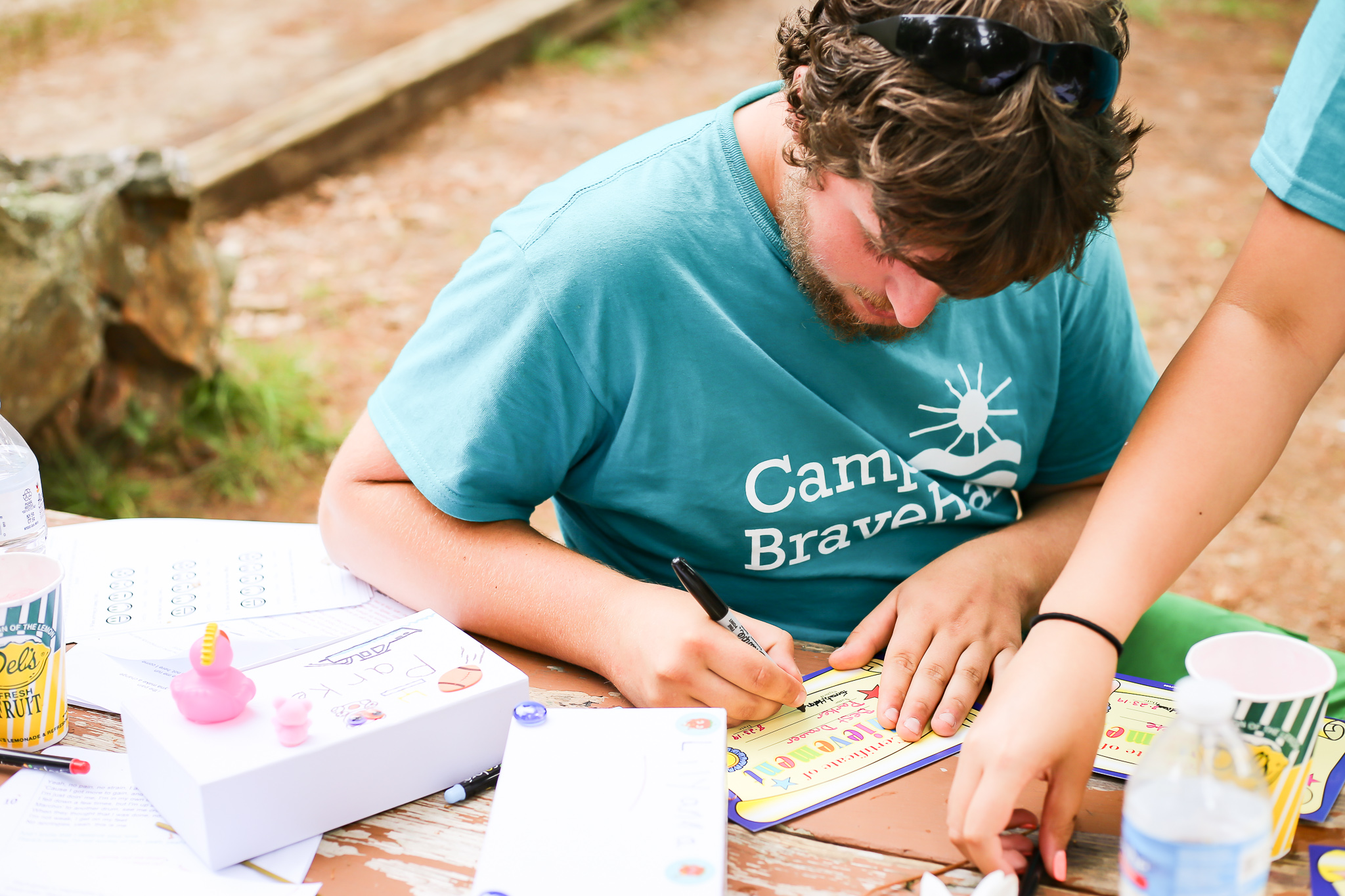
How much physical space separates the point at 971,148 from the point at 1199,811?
57cm

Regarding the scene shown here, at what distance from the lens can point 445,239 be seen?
14.4ft

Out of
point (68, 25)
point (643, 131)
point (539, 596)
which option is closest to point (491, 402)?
point (539, 596)

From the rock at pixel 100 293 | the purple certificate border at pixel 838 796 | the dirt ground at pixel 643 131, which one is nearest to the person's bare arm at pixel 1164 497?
Answer: the purple certificate border at pixel 838 796

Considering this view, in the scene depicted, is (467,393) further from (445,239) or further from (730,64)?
(730,64)

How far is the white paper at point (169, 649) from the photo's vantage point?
45.1 inches

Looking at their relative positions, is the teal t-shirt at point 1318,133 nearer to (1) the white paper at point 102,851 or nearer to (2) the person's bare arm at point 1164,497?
(2) the person's bare arm at point 1164,497

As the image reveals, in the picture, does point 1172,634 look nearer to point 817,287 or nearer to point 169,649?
point 817,287

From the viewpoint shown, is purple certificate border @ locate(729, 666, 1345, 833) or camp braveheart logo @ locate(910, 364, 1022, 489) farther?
camp braveheart logo @ locate(910, 364, 1022, 489)

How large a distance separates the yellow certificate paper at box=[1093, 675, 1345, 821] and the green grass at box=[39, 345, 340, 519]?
2.63 m

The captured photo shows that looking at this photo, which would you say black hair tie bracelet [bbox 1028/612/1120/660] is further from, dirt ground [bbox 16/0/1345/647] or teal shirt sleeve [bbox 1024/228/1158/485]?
dirt ground [bbox 16/0/1345/647]

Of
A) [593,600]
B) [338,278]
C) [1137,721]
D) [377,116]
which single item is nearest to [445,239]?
[338,278]

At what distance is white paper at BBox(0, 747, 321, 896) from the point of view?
90cm

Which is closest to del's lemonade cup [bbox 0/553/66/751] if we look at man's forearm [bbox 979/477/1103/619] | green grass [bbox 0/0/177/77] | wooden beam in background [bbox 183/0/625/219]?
man's forearm [bbox 979/477/1103/619]

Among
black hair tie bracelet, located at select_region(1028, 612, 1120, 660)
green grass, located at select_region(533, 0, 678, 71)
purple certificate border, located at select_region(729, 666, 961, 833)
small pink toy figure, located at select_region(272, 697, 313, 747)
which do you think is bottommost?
purple certificate border, located at select_region(729, 666, 961, 833)
